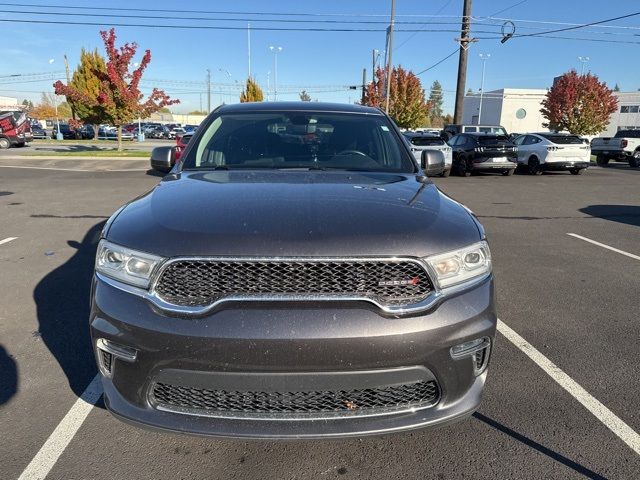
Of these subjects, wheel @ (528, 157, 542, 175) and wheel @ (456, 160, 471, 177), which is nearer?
wheel @ (456, 160, 471, 177)

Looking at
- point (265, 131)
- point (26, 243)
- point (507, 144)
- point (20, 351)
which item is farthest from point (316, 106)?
point (507, 144)

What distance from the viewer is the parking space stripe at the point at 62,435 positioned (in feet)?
7.51

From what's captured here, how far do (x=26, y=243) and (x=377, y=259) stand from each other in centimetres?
634

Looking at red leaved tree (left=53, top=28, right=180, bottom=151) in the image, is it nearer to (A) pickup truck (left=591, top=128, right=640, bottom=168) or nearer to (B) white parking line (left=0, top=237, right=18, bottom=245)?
(B) white parking line (left=0, top=237, right=18, bottom=245)

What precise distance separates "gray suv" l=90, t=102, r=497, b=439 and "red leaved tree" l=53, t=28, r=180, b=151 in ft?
74.6

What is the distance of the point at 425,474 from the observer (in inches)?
90.3

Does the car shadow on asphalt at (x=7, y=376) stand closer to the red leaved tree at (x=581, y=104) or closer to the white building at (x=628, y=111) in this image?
the red leaved tree at (x=581, y=104)

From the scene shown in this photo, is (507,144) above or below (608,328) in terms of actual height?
above

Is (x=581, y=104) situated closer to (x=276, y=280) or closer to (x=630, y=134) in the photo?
(x=630, y=134)

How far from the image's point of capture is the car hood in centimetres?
197

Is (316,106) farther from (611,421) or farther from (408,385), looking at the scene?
(611,421)

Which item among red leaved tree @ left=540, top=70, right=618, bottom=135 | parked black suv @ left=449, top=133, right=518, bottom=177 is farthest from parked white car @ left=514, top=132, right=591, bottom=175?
red leaved tree @ left=540, top=70, right=618, bottom=135

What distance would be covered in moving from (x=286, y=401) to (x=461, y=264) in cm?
97

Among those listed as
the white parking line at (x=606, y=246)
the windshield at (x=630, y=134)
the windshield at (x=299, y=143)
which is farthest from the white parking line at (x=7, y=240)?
the windshield at (x=630, y=134)
